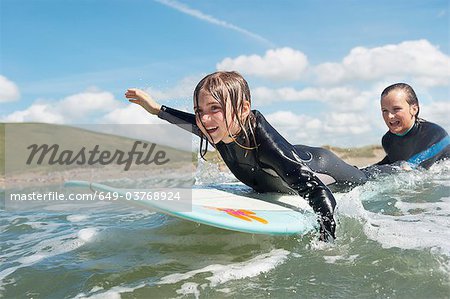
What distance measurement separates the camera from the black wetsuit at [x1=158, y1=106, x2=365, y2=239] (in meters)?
3.16

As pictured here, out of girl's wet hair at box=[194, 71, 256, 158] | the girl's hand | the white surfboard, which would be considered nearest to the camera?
the white surfboard

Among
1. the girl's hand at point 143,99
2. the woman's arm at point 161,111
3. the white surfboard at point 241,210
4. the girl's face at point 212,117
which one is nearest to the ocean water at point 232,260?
the white surfboard at point 241,210

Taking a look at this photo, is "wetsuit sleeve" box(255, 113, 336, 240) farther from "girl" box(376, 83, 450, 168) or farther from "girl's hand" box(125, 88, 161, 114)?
"girl" box(376, 83, 450, 168)

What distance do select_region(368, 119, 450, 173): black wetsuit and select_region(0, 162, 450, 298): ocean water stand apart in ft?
6.02

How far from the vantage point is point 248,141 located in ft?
11.0

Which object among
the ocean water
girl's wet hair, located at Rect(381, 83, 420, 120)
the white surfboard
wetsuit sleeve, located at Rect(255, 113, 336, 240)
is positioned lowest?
the ocean water

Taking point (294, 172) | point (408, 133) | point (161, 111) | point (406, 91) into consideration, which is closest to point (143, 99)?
point (161, 111)

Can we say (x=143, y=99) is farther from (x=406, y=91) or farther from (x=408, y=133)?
(x=408, y=133)

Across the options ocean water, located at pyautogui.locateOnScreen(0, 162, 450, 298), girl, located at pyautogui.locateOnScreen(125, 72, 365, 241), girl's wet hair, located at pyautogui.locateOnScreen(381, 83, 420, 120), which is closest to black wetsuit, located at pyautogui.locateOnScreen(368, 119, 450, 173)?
girl's wet hair, located at pyautogui.locateOnScreen(381, 83, 420, 120)

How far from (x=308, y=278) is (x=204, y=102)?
1353 millimetres

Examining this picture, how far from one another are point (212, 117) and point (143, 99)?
1.19 meters

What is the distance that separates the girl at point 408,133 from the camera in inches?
223

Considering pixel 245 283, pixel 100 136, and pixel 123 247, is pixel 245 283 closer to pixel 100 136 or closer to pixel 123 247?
pixel 123 247

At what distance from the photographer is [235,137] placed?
133 inches
